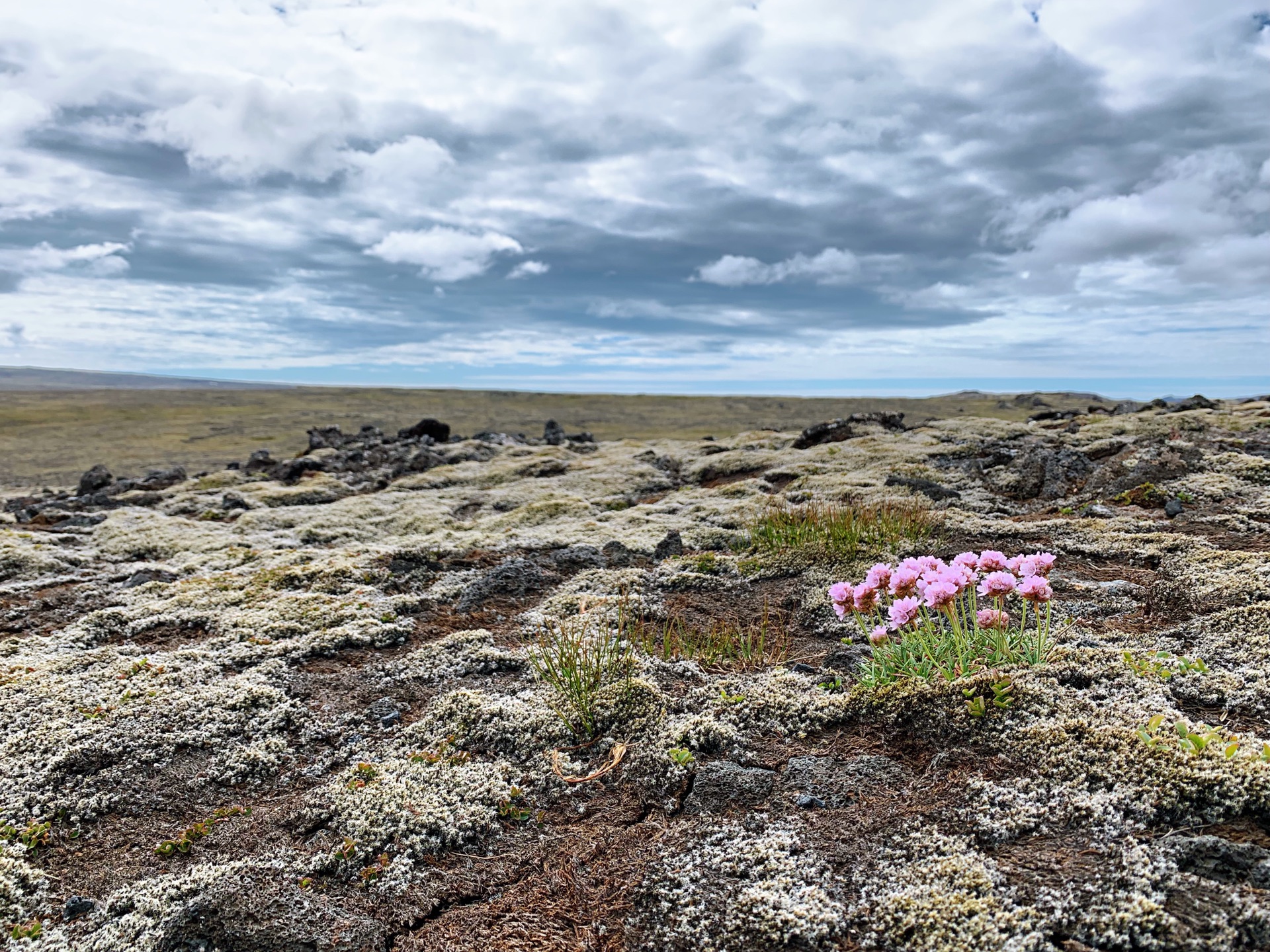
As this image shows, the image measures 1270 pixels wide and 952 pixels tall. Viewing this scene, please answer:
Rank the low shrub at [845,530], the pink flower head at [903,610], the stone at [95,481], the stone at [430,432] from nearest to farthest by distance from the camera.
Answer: the pink flower head at [903,610] < the low shrub at [845,530] < the stone at [95,481] < the stone at [430,432]

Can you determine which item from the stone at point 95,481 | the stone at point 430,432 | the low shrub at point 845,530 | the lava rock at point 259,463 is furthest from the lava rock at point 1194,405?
the stone at point 95,481

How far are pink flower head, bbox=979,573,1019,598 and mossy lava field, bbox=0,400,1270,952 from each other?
81cm

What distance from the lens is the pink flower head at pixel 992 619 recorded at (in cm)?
672

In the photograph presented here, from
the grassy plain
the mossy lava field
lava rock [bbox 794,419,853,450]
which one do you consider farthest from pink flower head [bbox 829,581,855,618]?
the grassy plain

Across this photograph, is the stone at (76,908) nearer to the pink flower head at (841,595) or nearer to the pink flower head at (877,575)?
the pink flower head at (841,595)

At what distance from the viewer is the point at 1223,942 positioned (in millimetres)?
3754

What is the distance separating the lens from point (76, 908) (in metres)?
5.34

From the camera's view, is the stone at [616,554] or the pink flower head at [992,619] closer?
the pink flower head at [992,619]

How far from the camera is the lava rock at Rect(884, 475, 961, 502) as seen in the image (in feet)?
54.5

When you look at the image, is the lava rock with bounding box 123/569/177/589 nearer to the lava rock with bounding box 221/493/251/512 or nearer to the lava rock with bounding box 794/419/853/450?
the lava rock with bounding box 221/493/251/512

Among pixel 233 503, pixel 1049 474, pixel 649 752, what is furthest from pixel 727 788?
pixel 233 503

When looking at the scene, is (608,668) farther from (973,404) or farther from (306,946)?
(973,404)

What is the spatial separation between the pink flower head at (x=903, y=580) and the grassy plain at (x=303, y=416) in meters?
49.5

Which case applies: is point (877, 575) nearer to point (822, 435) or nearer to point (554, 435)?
point (822, 435)
